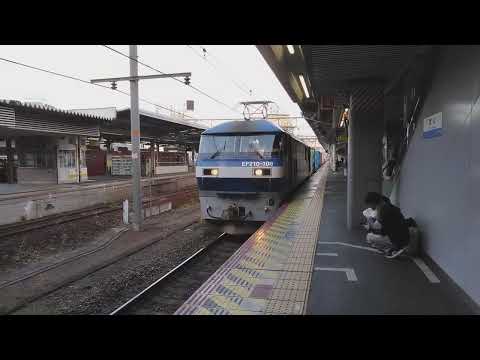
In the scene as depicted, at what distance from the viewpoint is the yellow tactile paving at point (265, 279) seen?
3791 mm

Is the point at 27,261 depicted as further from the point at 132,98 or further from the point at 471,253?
the point at 471,253

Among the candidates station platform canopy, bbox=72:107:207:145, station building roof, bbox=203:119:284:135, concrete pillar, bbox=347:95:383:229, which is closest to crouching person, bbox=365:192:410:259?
concrete pillar, bbox=347:95:383:229

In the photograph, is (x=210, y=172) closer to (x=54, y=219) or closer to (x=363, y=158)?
(x=363, y=158)

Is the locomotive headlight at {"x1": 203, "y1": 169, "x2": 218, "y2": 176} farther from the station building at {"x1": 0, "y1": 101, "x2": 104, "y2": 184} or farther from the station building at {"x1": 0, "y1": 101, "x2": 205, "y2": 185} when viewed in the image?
→ the station building at {"x1": 0, "y1": 101, "x2": 104, "y2": 184}

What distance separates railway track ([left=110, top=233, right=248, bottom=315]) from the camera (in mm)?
5267

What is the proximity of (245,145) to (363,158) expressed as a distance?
107 inches

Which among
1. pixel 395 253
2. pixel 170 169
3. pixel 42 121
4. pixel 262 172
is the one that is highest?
pixel 42 121

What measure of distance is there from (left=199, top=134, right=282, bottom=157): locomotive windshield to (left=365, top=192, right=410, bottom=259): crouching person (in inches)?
144

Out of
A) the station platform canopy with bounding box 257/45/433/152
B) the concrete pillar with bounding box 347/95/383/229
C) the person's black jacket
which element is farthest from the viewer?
the concrete pillar with bounding box 347/95/383/229

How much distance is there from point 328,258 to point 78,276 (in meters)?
4.51

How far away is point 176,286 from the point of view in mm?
6207

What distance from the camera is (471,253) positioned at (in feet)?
11.9

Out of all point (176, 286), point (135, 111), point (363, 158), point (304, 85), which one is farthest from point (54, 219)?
point (363, 158)
